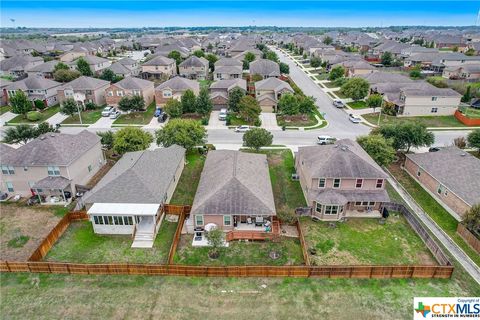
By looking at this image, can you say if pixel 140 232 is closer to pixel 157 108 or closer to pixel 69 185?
pixel 69 185

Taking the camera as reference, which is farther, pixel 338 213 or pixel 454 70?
pixel 454 70

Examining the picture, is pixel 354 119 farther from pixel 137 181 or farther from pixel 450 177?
pixel 137 181

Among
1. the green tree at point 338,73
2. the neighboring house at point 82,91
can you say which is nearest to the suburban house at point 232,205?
the neighboring house at point 82,91

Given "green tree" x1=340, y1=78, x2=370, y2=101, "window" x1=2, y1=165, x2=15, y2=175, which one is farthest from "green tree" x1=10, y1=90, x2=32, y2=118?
"green tree" x1=340, y1=78, x2=370, y2=101

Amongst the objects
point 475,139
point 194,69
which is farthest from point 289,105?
point 194,69

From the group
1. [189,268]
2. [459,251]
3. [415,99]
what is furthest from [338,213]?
[415,99]

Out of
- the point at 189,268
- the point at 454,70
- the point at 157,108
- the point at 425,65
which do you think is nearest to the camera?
the point at 189,268
